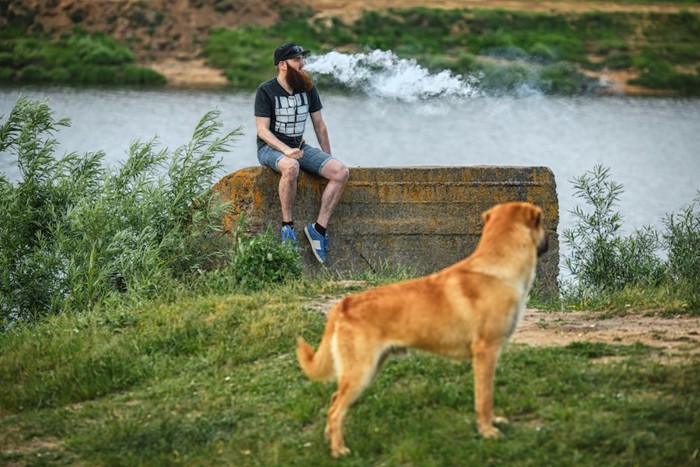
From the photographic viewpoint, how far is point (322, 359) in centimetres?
638

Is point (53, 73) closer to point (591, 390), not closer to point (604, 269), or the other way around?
point (604, 269)

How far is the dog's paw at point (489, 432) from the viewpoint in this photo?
6.32 meters

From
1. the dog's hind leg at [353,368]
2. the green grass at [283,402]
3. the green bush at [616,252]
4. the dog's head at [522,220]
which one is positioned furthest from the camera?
the green bush at [616,252]

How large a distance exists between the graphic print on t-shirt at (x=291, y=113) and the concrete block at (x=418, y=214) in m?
0.86

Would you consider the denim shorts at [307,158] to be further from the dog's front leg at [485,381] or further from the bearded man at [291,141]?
the dog's front leg at [485,381]

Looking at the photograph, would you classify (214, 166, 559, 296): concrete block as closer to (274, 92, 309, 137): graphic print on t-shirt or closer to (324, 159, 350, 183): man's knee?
(324, 159, 350, 183): man's knee

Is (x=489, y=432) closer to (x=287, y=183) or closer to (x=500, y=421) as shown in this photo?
(x=500, y=421)

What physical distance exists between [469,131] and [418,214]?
16217 millimetres

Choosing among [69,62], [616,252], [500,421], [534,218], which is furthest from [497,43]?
[500,421]

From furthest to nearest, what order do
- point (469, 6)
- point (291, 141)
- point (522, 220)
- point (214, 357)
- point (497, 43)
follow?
point (469, 6)
point (497, 43)
point (291, 141)
point (214, 357)
point (522, 220)

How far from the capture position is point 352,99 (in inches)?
1145

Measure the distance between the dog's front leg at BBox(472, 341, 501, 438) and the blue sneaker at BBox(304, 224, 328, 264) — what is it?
192 inches

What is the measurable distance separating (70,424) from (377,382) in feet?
6.69

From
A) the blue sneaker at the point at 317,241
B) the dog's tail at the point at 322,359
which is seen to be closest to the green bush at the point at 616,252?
the blue sneaker at the point at 317,241
